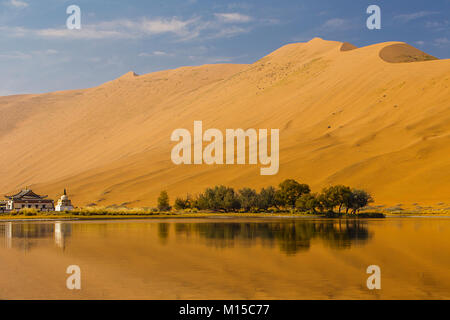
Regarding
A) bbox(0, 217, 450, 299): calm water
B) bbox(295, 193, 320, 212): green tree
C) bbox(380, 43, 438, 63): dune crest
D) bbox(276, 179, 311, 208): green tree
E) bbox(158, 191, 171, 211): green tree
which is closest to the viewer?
bbox(0, 217, 450, 299): calm water

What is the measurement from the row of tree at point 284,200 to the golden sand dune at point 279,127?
8.65 m

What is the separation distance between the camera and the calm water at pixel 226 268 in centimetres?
1045

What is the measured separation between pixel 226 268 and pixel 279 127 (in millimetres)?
69096

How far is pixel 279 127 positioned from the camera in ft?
268

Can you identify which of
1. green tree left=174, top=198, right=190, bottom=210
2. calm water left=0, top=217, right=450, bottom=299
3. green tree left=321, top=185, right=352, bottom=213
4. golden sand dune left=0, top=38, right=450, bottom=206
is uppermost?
golden sand dune left=0, top=38, right=450, bottom=206

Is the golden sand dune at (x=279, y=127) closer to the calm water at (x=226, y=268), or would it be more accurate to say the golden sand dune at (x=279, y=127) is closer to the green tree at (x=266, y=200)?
the green tree at (x=266, y=200)

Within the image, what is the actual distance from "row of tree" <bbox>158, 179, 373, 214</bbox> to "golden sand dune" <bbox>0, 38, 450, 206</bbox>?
8.65 meters

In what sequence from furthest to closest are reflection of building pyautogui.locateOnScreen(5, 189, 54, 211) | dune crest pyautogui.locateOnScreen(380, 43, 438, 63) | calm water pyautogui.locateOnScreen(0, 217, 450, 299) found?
dune crest pyautogui.locateOnScreen(380, 43, 438, 63)
reflection of building pyautogui.locateOnScreen(5, 189, 54, 211)
calm water pyautogui.locateOnScreen(0, 217, 450, 299)

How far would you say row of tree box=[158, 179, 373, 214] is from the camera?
48.2m

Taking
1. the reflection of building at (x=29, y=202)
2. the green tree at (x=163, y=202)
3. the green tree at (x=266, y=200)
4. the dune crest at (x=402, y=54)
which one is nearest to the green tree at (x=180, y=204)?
the green tree at (x=163, y=202)

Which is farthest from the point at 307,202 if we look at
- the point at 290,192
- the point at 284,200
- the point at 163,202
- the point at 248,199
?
the point at 163,202

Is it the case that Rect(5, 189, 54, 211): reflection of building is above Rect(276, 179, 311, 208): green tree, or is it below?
below

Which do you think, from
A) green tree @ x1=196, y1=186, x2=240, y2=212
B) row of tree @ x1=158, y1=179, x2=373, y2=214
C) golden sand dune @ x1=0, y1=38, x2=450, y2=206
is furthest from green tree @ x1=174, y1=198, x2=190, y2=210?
golden sand dune @ x1=0, y1=38, x2=450, y2=206

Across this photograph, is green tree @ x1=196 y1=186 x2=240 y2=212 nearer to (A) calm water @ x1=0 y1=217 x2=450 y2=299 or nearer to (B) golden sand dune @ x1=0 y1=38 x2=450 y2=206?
(B) golden sand dune @ x1=0 y1=38 x2=450 y2=206
